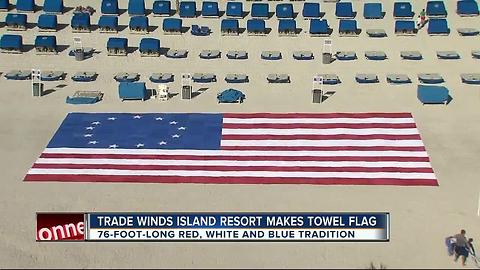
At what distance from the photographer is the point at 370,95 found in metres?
45.2

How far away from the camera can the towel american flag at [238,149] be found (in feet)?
121

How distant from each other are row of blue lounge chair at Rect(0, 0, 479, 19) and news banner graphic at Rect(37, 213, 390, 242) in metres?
25.8

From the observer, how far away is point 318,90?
4441cm

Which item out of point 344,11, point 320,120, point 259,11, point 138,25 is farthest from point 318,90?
point 138,25

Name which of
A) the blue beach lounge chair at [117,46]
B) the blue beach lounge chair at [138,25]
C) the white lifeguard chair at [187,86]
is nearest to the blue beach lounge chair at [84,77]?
the blue beach lounge chair at [117,46]

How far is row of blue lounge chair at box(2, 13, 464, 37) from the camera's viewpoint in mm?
51750

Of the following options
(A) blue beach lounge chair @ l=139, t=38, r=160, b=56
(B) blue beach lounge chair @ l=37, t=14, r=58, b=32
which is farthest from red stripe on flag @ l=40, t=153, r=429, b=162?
(B) blue beach lounge chair @ l=37, t=14, r=58, b=32

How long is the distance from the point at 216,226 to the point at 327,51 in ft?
73.8

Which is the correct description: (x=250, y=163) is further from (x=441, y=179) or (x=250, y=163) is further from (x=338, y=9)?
(x=338, y=9)

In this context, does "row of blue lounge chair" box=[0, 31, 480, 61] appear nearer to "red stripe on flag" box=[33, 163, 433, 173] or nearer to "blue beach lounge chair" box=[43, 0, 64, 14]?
"blue beach lounge chair" box=[43, 0, 64, 14]

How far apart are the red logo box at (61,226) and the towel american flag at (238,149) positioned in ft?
19.3

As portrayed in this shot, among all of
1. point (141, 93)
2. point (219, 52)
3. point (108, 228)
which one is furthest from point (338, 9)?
point (108, 228)

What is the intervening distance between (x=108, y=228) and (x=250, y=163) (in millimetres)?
9736

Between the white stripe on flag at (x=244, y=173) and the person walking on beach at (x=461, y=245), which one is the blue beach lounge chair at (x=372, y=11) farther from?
the person walking on beach at (x=461, y=245)
